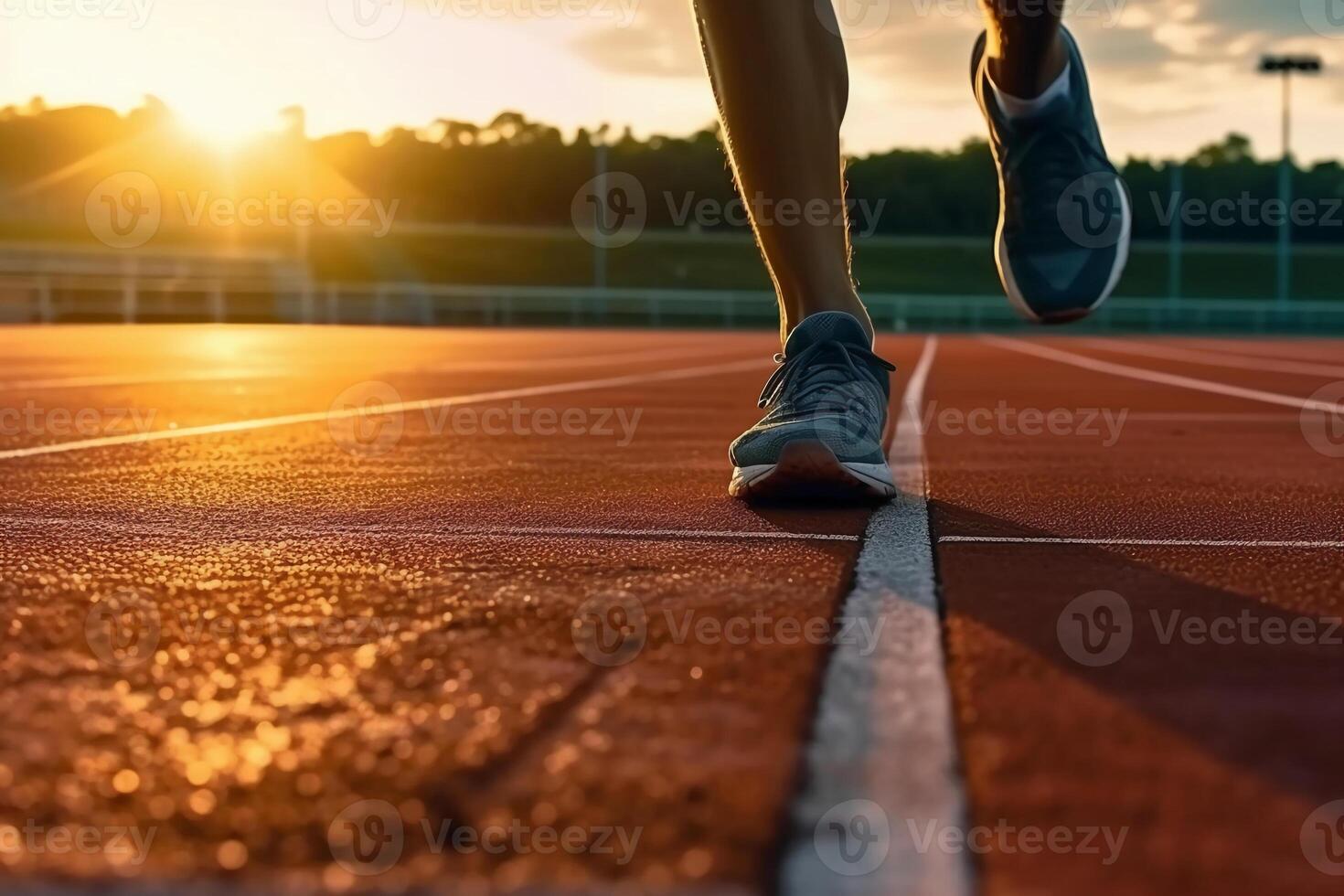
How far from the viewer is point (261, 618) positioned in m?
1.16

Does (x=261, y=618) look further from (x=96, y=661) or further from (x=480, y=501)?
(x=480, y=501)

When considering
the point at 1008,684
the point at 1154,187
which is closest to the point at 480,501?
the point at 1008,684

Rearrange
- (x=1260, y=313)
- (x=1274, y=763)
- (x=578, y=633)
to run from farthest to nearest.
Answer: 1. (x=1260, y=313)
2. (x=578, y=633)
3. (x=1274, y=763)

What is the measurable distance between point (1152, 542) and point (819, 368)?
644 millimetres

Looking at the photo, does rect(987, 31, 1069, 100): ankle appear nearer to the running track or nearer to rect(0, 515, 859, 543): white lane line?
the running track

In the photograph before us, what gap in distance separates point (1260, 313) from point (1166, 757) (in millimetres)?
44076

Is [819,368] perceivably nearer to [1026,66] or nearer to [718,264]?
[1026,66]

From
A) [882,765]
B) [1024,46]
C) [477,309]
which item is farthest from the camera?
[477,309]

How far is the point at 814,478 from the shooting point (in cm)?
193

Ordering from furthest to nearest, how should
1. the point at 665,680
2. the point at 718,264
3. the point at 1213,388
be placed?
the point at 718,264, the point at 1213,388, the point at 665,680

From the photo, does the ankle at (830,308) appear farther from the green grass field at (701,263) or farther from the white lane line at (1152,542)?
the green grass field at (701,263)

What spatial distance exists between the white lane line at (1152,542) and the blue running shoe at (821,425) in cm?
29

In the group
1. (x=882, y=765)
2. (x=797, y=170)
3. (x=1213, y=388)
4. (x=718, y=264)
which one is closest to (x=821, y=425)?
(x=797, y=170)

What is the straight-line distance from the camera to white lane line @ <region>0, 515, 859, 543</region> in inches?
64.9
